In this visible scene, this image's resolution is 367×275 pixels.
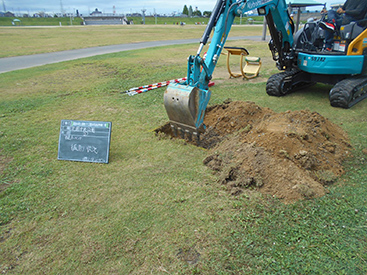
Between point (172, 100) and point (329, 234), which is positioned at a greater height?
point (172, 100)

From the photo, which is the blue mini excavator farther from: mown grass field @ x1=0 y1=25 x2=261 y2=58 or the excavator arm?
mown grass field @ x1=0 y1=25 x2=261 y2=58

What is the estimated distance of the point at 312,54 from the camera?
7.89m

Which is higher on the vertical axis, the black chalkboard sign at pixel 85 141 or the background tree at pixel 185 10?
the background tree at pixel 185 10

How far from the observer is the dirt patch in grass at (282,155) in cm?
412

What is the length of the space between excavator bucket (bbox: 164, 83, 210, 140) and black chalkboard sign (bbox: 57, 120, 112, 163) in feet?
4.03

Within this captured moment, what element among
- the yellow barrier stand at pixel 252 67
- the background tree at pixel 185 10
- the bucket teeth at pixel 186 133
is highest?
the background tree at pixel 185 10

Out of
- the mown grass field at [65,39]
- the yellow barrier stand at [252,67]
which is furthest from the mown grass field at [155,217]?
the mown grass field at [65,39]

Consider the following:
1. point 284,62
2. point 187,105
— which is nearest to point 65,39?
point 284,62

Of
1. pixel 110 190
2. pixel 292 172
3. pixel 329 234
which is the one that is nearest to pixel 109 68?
pixel 110 190

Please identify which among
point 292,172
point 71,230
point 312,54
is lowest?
point 71,230

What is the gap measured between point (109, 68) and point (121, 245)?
12.0 metres

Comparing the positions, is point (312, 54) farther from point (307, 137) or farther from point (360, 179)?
point (360, 179)

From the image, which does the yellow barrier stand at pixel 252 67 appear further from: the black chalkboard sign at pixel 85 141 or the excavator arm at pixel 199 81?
the black chalkboard sign at pixel 85 141

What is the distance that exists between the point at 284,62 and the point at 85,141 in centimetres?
667
